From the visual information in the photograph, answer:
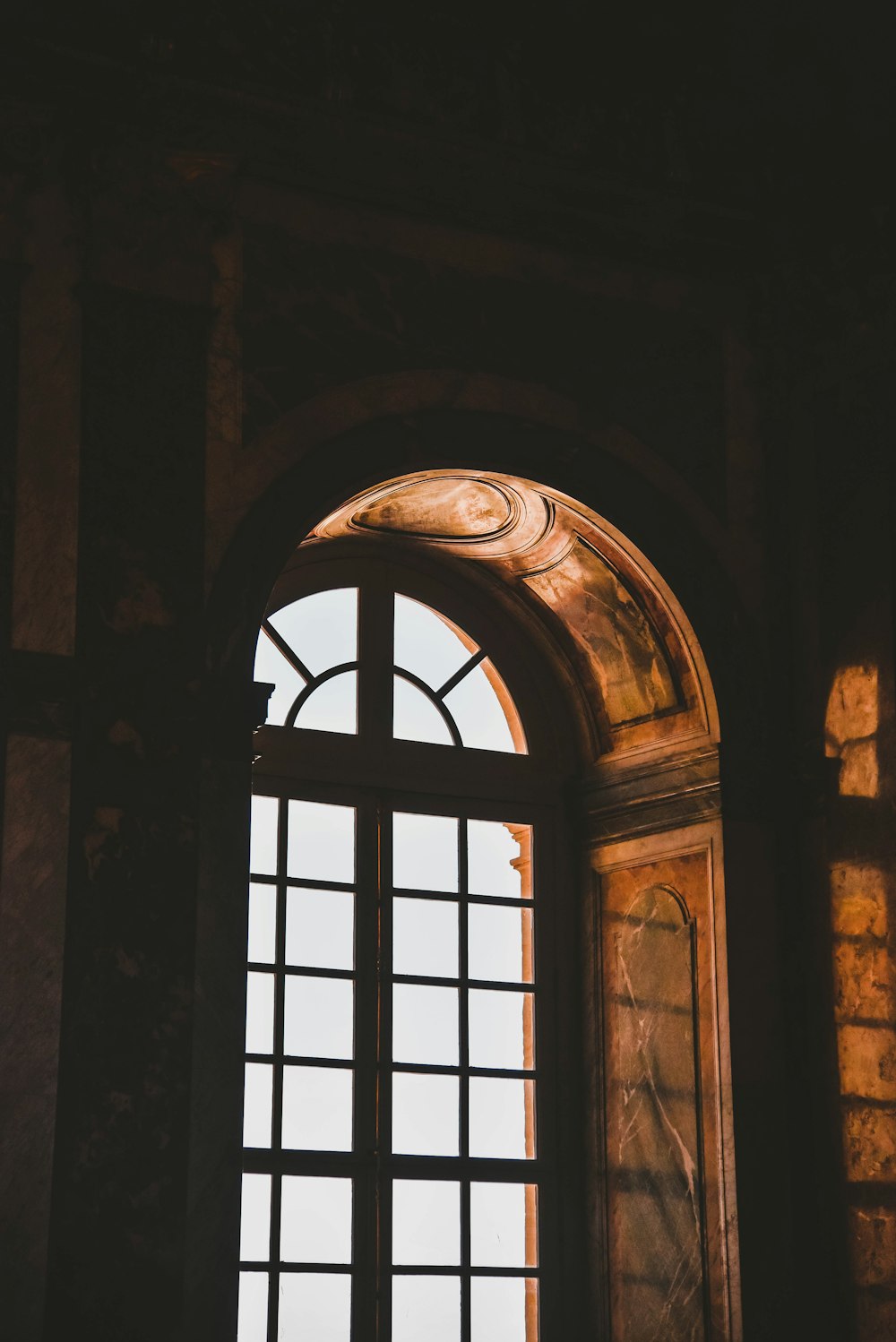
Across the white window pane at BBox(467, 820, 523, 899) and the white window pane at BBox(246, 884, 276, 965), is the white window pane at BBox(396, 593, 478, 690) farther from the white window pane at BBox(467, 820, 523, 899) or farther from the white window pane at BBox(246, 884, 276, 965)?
the white window pane at BBox(246, 884, 276, 965)

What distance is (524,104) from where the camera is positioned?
7504mm

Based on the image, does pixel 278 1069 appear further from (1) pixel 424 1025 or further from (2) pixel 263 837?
(2) pixel 263 837

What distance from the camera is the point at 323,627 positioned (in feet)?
26.6

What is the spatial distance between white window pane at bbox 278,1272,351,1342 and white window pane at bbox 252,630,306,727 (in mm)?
2249

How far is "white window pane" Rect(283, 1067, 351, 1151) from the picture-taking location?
738 cm

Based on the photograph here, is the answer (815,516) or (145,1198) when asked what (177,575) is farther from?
(815,516)

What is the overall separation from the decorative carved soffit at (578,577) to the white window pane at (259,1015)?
6.16 ft

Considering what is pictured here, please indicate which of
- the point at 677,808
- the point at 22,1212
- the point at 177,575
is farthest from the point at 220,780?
the point at 677,808

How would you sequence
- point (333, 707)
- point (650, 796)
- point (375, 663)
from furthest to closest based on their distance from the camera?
point (375, 663) < point (333, 707) < point (650, 796)

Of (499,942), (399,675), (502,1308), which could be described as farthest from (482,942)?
(502,1308)

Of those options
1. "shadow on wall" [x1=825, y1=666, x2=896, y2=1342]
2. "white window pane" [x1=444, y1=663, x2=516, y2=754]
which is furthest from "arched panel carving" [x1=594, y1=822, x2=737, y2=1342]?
"white window pane" [x1=444, y1=663, x2=516, y2=754]

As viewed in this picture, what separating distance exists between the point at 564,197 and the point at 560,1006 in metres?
3.40

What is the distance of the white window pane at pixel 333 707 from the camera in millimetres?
7965

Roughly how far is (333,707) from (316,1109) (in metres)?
1.70
